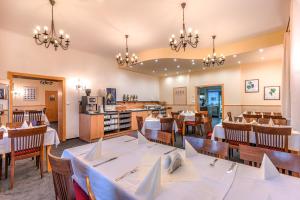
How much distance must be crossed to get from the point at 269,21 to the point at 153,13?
3085mm

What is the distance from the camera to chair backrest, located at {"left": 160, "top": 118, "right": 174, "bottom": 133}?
392 centimetres

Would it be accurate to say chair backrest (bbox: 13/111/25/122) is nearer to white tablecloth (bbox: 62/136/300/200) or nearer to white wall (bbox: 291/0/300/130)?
white tablecloth (bbox: 62/136/300/200)

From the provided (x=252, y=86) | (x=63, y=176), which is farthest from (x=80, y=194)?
(x=252, y=86)

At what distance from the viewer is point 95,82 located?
6.20 m

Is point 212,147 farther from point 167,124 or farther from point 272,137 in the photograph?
point 167,124

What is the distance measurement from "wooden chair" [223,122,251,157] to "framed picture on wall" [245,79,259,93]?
4.90m

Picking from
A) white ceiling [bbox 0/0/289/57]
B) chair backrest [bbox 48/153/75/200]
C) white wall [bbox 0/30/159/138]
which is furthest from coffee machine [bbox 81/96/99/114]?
chair backrest [bbox 48/153/75/200]

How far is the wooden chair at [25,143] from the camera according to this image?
7.77ft

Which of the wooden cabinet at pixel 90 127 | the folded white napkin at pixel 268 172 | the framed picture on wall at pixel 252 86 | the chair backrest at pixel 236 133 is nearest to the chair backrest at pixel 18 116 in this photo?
the wooden cabinet at pixel 90 127

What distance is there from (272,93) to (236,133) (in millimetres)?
4943

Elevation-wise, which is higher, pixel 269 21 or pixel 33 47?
pixel 269 21

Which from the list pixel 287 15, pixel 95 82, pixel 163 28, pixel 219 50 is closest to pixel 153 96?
pixel 95 82

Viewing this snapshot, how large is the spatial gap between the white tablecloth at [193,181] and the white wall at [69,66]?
4382 mm

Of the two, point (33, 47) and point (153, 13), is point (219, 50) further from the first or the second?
point (33, 47)
